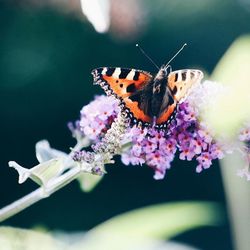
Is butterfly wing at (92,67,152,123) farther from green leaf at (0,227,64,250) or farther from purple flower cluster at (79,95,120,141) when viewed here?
green leaf at (0,227,64,250)

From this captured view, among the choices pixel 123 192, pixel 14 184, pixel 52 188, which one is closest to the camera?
pixel 52 188

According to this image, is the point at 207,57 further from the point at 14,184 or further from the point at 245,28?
the point at 14,184

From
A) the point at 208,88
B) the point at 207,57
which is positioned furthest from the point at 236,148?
the point at 207,57

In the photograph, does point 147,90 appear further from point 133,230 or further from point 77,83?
point 77,83

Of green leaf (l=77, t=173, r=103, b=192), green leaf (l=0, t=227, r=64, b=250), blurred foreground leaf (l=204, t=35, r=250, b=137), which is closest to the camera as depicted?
green leaf (l=0, t=227, r=64, b=250)

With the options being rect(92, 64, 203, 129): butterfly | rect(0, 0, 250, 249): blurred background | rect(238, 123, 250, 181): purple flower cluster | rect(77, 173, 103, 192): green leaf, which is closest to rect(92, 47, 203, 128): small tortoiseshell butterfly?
Result: rect(92, 64, 203, 129): butterfly

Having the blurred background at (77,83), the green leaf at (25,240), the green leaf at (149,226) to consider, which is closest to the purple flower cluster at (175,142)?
the green leaf at (149,226)

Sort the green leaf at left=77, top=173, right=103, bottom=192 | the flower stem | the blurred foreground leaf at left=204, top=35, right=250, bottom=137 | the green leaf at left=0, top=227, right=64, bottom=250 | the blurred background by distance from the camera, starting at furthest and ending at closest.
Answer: the blurred background < the green leaf at left=77, top=173, right=103, bottom=192 < the blurred foreground leaf at left=204, top=35, right=250, bottom=137 < the flower stem < the green leaf at left=0, top=227, right=64, bottom=250

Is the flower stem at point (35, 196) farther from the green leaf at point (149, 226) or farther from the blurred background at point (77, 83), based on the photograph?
the blurred background at point (77, 83)
